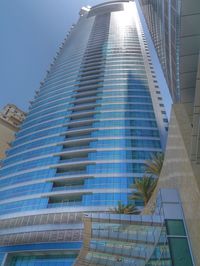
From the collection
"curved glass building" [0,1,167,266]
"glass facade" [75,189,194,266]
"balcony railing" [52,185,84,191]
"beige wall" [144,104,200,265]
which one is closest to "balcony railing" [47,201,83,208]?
"curved glass building" [0,1,167,266]

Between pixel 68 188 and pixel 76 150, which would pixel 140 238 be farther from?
pixel 76 150

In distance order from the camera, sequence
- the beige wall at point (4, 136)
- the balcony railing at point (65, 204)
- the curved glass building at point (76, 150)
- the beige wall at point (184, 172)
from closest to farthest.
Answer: the beige wall at point (184, 172) → the curved glass building at point (76, 150) → the balcony railing at point (65, 204) → the beige wall at point (4, 136)

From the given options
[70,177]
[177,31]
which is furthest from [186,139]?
[70,177]

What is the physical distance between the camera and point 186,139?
51.6 feet

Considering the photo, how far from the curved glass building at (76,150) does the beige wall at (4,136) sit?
1453 cm

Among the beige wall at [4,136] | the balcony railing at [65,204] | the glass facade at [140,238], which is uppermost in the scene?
the beige wall at [4,136]

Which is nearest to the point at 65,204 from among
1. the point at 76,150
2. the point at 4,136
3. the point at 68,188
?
the point at 68,188

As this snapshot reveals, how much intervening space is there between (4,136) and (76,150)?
44.6 m

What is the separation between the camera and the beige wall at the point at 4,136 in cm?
9110

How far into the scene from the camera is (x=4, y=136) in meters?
94.6

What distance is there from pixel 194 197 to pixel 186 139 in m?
3.56

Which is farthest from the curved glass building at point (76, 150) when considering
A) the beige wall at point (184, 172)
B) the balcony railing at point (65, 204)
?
the beige wall at point (184, 172)

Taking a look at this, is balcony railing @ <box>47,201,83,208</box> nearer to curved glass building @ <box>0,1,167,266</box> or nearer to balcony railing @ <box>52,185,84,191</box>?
curved glass building @ <box>0,1,167,266</box>

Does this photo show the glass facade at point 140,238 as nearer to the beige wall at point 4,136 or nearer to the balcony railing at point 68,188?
the balcony railing at point 68,188
